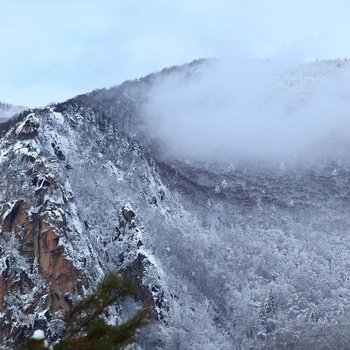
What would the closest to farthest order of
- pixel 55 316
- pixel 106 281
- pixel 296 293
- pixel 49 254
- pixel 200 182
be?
pixel 106 281 < pixel 55 316 < pixel 49 254 < pixel 296 293 < pixel 200 182

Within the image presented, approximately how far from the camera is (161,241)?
15012 cm

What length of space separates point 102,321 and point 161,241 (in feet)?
453

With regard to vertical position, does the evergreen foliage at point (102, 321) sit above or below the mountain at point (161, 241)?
above

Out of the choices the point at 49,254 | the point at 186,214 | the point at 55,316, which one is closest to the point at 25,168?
the point at 49,254

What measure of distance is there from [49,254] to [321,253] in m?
74.1

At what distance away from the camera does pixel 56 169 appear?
132750 mm

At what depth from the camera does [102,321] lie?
496 inches

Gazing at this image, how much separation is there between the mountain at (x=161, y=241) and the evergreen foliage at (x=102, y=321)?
97.0 metres

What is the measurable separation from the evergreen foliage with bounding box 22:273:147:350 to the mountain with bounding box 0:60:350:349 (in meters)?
97.0

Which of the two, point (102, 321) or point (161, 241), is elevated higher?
point (102, 321)

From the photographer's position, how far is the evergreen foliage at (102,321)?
1239 centimetres

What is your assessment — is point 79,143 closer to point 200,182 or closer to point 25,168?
point 25,168

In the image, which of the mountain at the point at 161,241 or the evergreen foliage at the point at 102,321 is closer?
the evergreen foliage at the point at 102,321

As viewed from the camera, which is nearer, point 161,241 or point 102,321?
point 102,321
